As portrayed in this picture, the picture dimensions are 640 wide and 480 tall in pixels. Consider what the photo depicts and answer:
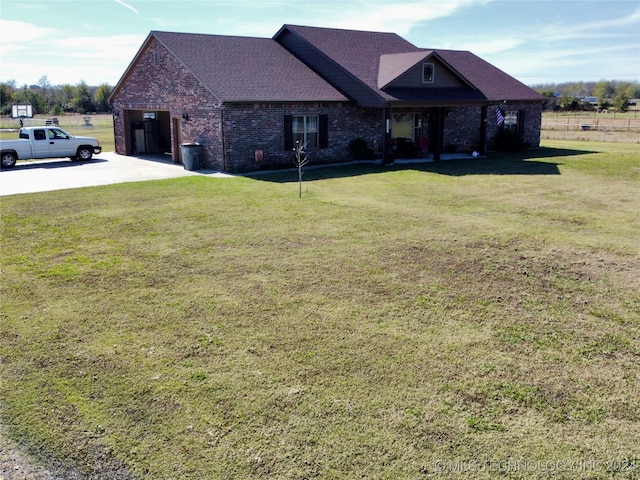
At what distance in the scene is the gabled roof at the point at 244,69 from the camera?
21.0 metres

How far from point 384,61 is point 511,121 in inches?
338

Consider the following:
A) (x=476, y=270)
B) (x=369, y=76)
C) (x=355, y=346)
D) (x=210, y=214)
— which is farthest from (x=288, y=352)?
(x=369, y=76)

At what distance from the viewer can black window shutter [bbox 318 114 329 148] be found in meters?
22.8

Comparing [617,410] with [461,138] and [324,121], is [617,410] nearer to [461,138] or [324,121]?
[324,121]

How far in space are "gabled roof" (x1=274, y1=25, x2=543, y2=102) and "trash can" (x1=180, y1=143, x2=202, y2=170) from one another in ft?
24.0

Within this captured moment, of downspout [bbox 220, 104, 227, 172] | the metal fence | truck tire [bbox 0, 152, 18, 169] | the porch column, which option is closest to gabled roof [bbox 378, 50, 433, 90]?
the porch column

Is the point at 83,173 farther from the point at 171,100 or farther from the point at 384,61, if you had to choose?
the point at 384,61

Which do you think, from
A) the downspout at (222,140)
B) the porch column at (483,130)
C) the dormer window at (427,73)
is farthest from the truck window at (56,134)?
the porch column at (483,130)

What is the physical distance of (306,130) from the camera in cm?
2262

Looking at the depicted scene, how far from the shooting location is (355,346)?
650cm

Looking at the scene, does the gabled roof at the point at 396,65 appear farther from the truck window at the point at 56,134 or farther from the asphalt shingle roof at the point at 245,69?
the truck window at the point at 56,134

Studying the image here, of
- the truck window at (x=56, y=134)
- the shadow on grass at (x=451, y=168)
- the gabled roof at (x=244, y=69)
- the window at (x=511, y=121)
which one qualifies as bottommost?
the shadow on grass at (x=451, y=168)

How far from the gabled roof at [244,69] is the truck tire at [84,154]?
14.5 ft

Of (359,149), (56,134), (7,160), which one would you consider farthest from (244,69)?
(7,160)
